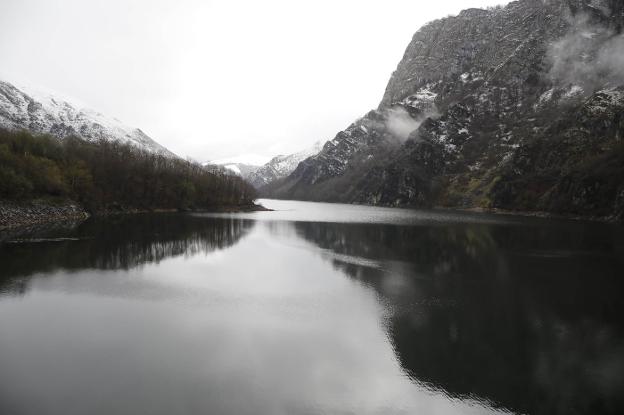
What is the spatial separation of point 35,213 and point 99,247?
35.9 metres

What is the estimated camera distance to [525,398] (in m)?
16.3

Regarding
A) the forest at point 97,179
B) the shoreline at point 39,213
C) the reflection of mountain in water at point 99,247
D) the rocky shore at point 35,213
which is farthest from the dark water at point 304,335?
the forest at point 97,179

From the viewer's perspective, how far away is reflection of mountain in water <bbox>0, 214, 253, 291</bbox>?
37250mm

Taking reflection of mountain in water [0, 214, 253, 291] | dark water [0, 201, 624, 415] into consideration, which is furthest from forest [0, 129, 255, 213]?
dark water [0, 201, 624, 415]

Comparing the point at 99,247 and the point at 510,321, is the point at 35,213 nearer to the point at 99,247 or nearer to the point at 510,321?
the point at 99,247

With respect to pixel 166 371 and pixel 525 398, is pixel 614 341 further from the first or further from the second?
pixel 166 371

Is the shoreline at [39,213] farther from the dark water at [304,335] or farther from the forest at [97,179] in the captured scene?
the dark water at [304,335]

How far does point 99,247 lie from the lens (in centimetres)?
4841

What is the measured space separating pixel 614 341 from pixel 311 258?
30410mm

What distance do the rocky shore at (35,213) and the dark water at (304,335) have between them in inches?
999

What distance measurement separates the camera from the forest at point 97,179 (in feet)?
251

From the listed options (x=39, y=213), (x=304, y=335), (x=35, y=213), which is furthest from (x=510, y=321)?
(x=39, y=213)

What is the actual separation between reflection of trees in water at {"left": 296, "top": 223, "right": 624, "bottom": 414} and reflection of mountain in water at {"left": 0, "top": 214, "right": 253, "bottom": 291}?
20706 millimetres

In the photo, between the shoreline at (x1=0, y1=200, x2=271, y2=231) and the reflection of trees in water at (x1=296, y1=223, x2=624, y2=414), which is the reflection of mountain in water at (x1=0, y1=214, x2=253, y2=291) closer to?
the shoreline at (x1=0, y1=200, x2=271, y2=231)
